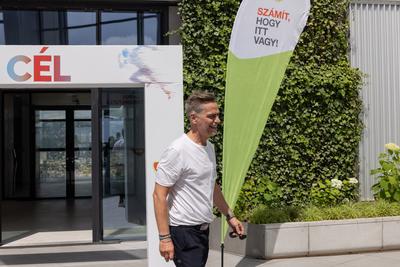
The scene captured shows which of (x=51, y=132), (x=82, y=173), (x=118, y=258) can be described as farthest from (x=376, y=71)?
(x=51, y=132)

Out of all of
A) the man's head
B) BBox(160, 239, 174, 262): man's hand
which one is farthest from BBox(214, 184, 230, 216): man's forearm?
BBox(160, 239, 174, 262): man's hand

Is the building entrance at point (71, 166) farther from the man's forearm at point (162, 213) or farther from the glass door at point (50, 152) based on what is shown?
the man's forearm at point (162, 213)

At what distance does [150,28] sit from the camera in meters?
9.98

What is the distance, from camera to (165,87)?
237 inches

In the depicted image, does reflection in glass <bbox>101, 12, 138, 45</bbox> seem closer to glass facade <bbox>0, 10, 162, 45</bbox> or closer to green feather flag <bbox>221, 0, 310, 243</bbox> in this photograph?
glass facade <bbox>0, 10, 162, 45</bbox>

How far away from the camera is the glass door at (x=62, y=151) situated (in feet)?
49.8

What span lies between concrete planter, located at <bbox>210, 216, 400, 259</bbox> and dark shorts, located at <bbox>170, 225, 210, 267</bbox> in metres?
3.42

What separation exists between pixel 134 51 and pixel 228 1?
392 centimetres

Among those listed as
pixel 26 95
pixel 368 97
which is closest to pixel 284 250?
pixel 368 97

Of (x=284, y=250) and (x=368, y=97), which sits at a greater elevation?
(x=368, y=97)

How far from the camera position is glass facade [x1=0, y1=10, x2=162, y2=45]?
9.85 m

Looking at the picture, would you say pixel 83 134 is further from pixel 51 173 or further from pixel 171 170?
pixel 171 170

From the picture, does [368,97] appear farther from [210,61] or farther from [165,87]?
[165,87]

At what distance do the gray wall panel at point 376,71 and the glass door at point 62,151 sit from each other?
793 cm
